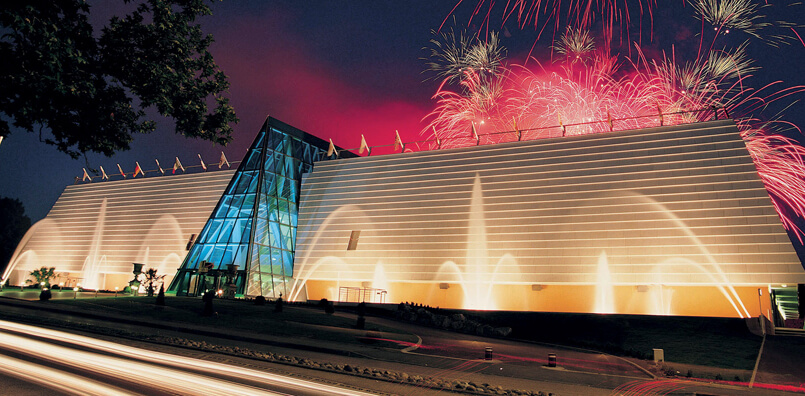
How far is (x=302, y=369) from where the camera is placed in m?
9.95

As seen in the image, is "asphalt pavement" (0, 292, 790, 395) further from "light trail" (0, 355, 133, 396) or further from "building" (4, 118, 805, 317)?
"building" (4, 118, 805, 317)

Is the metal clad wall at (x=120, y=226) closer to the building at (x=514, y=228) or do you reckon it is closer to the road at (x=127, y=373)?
the building at (x=514, y=228)

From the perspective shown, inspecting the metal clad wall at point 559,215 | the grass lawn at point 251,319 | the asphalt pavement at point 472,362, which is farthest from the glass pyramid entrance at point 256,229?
the asphalt pavement at point 472,362

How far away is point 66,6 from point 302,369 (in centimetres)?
1100

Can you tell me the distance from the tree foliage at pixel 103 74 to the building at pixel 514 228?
22.8m

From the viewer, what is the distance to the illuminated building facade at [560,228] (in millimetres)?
28844

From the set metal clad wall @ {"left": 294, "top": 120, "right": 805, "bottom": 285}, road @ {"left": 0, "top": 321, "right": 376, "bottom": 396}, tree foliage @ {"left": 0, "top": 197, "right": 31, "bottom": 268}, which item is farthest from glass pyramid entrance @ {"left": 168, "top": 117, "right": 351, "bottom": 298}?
tree foliage @ {"left": 0, "top": 197, "right": 31, "bottom": 268}

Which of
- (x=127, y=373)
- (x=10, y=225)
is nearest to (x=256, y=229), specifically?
(x=127, y=373)

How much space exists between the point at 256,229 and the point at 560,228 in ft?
80.8

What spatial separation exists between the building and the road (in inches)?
1044

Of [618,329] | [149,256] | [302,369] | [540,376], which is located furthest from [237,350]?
[149,256]

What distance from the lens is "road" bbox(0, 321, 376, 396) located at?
6500mm

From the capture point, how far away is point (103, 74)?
44.0 ft

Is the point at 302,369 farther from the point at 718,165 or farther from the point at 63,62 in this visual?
the point at 718,165
